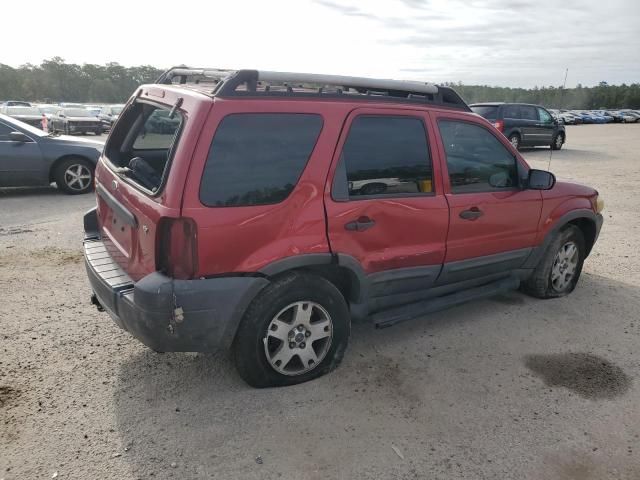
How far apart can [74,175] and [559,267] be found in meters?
7.63

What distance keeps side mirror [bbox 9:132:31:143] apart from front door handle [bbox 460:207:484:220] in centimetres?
752

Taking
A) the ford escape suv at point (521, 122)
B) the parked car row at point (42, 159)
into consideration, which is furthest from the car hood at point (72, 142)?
the ford escape suv at point (521, 122)

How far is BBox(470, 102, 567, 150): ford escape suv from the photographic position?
55.3 feet

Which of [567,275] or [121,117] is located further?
[567,275]

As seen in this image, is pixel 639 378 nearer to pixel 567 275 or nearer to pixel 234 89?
pixel 567 275

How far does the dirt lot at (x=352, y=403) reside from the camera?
8.40 ft

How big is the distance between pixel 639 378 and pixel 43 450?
147 inches

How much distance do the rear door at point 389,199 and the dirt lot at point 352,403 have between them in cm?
71

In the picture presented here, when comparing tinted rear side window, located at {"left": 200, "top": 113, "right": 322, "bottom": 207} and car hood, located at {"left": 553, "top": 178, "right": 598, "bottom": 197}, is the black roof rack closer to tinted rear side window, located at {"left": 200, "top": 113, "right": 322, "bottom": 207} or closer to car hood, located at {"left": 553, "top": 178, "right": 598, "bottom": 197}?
tinted rear side window, located at {"left": 200, "top": 113, "right": 322, "bottom": 207}

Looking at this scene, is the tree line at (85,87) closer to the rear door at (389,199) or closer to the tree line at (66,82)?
the tree line at (66,82)

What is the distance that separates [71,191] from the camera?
854 centimetres

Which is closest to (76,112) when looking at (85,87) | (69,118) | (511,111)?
(69,118)

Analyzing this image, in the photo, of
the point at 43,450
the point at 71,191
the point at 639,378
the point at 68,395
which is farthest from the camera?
the point at 71,191

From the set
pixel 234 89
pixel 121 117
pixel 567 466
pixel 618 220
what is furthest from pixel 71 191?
pixel 618 220
